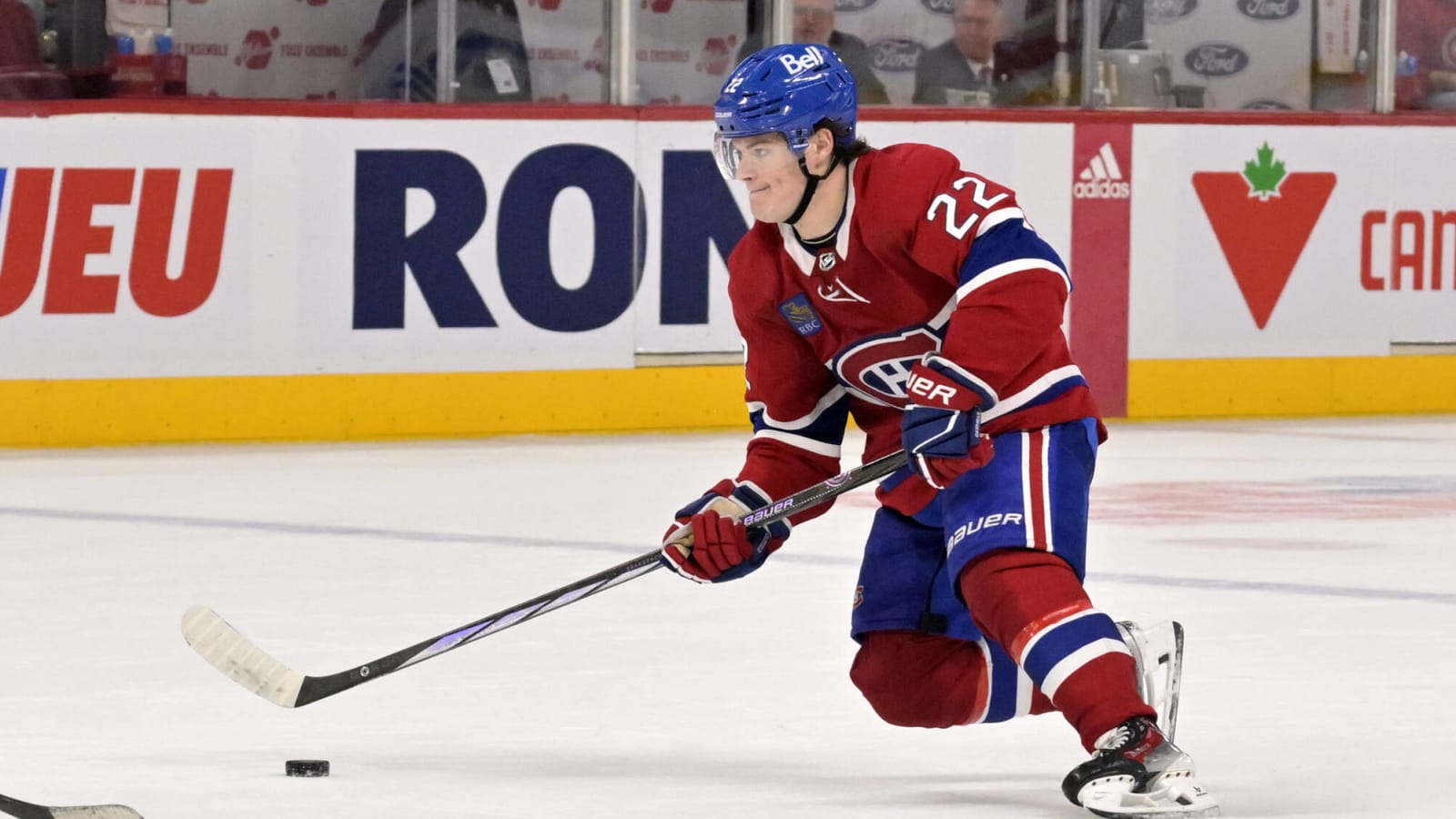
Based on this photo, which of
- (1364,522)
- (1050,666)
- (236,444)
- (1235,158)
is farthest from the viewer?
(1235,158)

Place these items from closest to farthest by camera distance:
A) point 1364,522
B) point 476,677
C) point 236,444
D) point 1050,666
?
point 1050,666 < point 476,677 < point 1364,522 < point 236,444

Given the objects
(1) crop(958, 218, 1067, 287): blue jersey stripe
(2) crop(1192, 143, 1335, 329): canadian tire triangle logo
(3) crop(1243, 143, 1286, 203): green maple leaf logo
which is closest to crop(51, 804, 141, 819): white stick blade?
(1) crop(958, 218, 1067, 287): blue jersey stripe

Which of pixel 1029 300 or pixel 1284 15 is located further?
pixel 1284 15

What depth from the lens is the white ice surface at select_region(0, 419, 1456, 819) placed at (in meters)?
3.12

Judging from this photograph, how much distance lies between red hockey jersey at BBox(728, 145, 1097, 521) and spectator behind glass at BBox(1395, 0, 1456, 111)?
18.8 ft

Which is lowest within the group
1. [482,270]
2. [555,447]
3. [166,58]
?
[555,447]

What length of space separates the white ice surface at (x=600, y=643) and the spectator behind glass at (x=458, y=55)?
46.7 inches

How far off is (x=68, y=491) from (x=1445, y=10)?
503 centimetres

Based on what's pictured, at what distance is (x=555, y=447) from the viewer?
7.25 metres

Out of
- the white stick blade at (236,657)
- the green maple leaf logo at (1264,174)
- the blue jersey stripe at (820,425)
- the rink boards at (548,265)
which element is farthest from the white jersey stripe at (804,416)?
the green maple leaf logo at (1264,174)

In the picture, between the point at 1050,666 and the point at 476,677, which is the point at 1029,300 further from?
the point at 476,677

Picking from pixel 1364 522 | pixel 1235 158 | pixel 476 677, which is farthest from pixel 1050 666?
pixel 1235 158

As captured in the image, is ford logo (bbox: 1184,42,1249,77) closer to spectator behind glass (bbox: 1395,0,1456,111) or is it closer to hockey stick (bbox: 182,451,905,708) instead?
spectator behind glass (bbox: 1395,0,1456,111)

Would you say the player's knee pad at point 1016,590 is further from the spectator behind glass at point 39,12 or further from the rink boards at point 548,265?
the spectator behind glass at point 39,12
